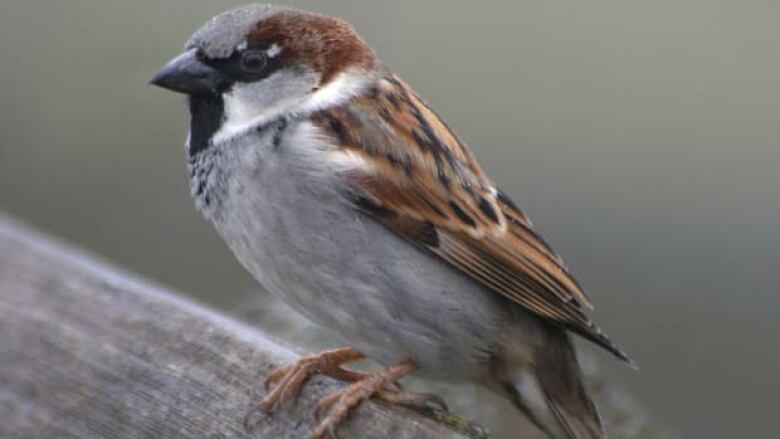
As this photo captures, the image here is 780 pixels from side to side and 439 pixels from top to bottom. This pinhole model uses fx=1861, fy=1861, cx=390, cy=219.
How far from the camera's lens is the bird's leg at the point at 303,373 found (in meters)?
2.58

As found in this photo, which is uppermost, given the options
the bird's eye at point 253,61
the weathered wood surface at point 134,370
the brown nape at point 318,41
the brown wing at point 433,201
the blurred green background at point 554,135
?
the brown nape at point 318,41

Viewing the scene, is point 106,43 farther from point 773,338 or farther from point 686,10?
point 773,338

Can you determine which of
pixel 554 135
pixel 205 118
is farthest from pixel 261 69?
pixel 554 135

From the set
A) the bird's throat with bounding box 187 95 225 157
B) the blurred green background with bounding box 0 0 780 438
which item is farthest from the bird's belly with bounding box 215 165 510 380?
the blurred green background with bounding box 0 0 780 438

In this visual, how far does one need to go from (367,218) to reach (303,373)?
1.12 ft

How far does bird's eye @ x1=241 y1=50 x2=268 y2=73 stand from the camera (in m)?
3.06

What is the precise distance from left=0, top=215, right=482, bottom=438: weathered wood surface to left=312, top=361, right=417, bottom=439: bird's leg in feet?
0.06

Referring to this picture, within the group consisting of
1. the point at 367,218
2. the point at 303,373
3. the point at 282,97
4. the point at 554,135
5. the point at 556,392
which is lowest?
the point at 554,135

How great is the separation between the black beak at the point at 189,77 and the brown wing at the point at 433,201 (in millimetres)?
183

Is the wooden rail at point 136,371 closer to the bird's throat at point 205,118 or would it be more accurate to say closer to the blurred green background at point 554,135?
the bird's throat at point 205,118

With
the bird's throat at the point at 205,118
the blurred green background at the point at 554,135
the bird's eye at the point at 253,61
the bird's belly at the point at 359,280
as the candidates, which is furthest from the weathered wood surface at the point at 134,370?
the blurred green background at the point at 554,135

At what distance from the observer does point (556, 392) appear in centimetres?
307

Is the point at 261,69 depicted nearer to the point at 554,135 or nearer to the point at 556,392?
the point at 556,392

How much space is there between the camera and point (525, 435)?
309 centimetres
